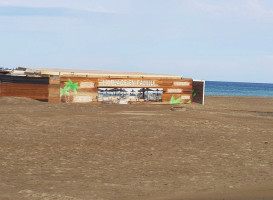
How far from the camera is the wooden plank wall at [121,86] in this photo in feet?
84.9

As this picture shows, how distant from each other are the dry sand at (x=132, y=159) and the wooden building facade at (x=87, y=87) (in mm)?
7715

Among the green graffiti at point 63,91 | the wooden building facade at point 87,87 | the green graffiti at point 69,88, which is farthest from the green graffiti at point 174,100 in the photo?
the green graffiti at point 63,91

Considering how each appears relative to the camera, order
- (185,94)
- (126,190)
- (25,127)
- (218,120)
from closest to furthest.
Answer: (126,190)
(25,127)
(218,120)
(185,94)

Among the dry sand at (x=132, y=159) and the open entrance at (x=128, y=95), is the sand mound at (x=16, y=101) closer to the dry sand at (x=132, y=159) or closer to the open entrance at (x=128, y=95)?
the open entrance at (x=128, y=95)

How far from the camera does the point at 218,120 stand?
19219 millimetres

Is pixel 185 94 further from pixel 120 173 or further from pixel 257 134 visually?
pixel 120 173

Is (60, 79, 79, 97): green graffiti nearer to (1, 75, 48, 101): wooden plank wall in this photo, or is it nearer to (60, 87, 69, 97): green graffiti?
(60, 87, 69, 97): green graffiti

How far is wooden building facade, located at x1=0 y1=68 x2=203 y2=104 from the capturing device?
25.5 metres

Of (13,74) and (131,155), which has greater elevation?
(13,74)

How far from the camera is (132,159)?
10633mm

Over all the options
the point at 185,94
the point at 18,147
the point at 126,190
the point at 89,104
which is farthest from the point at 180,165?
the point at 185,94

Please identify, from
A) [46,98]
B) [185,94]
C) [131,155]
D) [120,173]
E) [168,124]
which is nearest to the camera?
[120,173]

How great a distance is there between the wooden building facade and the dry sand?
7715 mm

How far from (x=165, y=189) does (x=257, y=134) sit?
8381 mm
